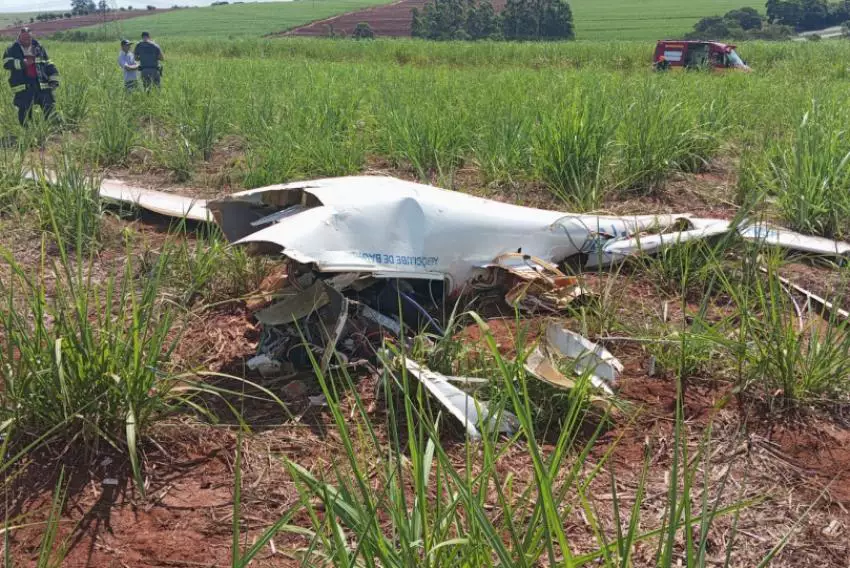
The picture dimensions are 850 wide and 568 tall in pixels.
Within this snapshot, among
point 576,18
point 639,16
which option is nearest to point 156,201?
point 576,18

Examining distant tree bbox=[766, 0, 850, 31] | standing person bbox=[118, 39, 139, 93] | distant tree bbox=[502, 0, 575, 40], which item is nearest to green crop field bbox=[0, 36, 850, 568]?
standing person bbox=[118, 39, 139, 93]

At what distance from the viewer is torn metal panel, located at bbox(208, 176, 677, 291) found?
2.30 m

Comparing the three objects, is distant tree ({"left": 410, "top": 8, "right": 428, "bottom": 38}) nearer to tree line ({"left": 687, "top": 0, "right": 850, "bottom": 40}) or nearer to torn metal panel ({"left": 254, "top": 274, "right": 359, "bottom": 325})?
tree line ({"left": 687, "top": 0, "right": 850, "bottom": 40})

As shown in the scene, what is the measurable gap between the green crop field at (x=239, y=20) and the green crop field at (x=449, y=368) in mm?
43452

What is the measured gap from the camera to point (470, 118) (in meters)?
5.70

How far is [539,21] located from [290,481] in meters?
45.4

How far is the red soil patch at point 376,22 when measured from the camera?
44531mm

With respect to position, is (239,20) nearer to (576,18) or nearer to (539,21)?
(539,21)

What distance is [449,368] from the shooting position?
2.22 meters

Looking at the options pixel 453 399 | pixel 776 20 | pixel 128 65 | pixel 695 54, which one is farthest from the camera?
pixel 776 20

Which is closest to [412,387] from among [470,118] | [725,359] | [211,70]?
[725,359]

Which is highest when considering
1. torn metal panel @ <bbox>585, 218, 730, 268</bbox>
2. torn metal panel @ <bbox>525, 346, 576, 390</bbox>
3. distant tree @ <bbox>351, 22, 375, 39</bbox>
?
distant tree @ <bbox>351, 22, 375, 39</bbox>

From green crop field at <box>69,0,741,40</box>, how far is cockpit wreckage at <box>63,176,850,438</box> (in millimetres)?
42100

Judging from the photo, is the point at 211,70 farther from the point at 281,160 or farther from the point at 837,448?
the point at 837,448
